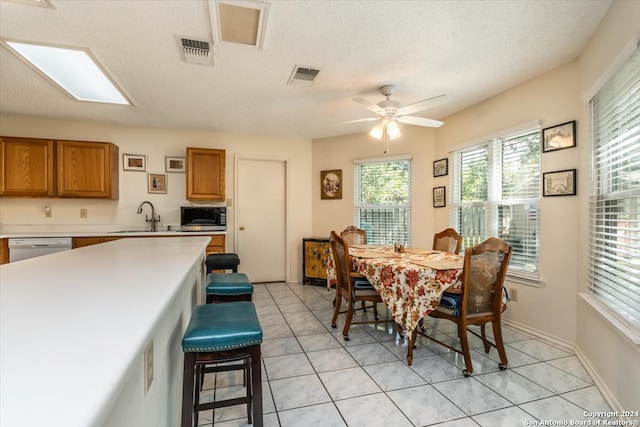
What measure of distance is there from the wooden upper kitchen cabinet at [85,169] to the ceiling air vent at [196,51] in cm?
236

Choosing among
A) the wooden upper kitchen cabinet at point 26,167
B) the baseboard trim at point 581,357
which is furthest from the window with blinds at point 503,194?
the wooden upper kitchen cabinet at point 26,167

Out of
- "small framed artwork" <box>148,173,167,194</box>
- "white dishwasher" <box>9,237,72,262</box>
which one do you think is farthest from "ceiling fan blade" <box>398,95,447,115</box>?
"white dishwasher" <box>9,237,72,262</box>

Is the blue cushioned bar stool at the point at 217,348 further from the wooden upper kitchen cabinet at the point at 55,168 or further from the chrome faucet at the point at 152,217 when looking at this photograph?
the wooden upper kitchen cabinet at the point at 55,168

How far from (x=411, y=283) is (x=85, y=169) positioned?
428cm

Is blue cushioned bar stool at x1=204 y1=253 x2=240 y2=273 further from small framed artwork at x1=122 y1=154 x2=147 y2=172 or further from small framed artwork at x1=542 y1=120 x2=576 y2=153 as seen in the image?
small framed artwork at x1=542 y1=120 x2=576 y2=153

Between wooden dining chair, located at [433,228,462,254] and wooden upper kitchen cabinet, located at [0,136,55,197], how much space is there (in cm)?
483

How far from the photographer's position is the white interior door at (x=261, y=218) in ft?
16.5

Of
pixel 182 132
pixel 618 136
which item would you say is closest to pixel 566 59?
pixel 618 136

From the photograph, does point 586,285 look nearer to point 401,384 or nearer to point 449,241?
point 449,241

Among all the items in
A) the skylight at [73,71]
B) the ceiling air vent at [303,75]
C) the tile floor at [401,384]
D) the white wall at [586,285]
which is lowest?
the tile floor at [401,384]

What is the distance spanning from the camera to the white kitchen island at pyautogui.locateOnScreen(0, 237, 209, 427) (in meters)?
0.41

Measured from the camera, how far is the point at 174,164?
4656mm

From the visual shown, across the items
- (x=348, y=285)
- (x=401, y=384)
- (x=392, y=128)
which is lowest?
(x=401, y=384)

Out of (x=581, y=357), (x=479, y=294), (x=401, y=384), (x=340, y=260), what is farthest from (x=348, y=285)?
(x=581, y=357)
